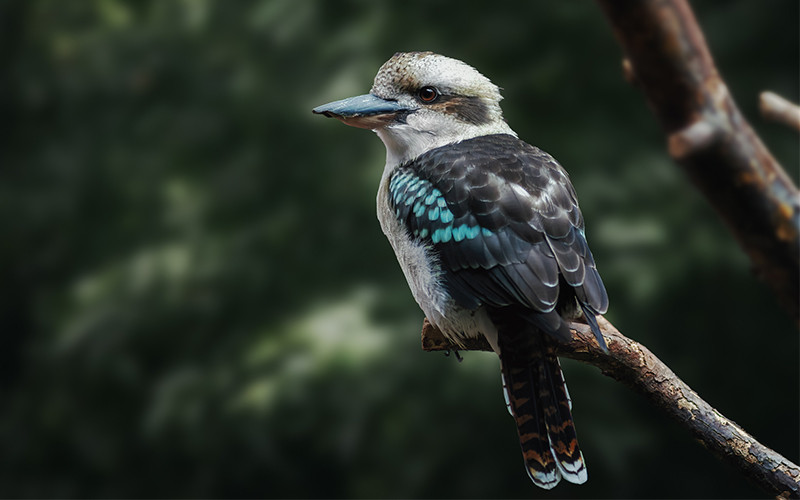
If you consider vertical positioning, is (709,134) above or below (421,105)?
below

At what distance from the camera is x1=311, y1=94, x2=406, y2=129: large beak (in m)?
2.61

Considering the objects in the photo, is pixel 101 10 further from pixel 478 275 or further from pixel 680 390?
pixel 680 390

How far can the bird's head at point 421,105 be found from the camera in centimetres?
269

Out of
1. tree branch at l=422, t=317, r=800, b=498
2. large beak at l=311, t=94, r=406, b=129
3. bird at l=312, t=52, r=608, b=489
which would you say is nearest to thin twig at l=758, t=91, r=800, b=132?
bird at l=312, t=52, r=608, b=489

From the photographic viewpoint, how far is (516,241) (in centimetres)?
220

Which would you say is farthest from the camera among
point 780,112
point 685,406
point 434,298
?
point 434,298

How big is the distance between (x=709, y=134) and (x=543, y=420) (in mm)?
1470

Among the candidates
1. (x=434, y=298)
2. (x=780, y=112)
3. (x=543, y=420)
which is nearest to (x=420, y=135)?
(x=434, y=298)

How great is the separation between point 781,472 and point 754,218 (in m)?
1.36

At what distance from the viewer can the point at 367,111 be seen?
2.66 m

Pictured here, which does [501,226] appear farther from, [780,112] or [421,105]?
[780,112]

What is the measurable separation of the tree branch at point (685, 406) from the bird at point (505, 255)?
10 cm

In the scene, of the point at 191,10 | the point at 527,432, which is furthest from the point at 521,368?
the point at 191,10

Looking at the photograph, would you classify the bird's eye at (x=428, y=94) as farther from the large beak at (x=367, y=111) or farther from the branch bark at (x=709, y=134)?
the branch bark at (x=709, y=134)
